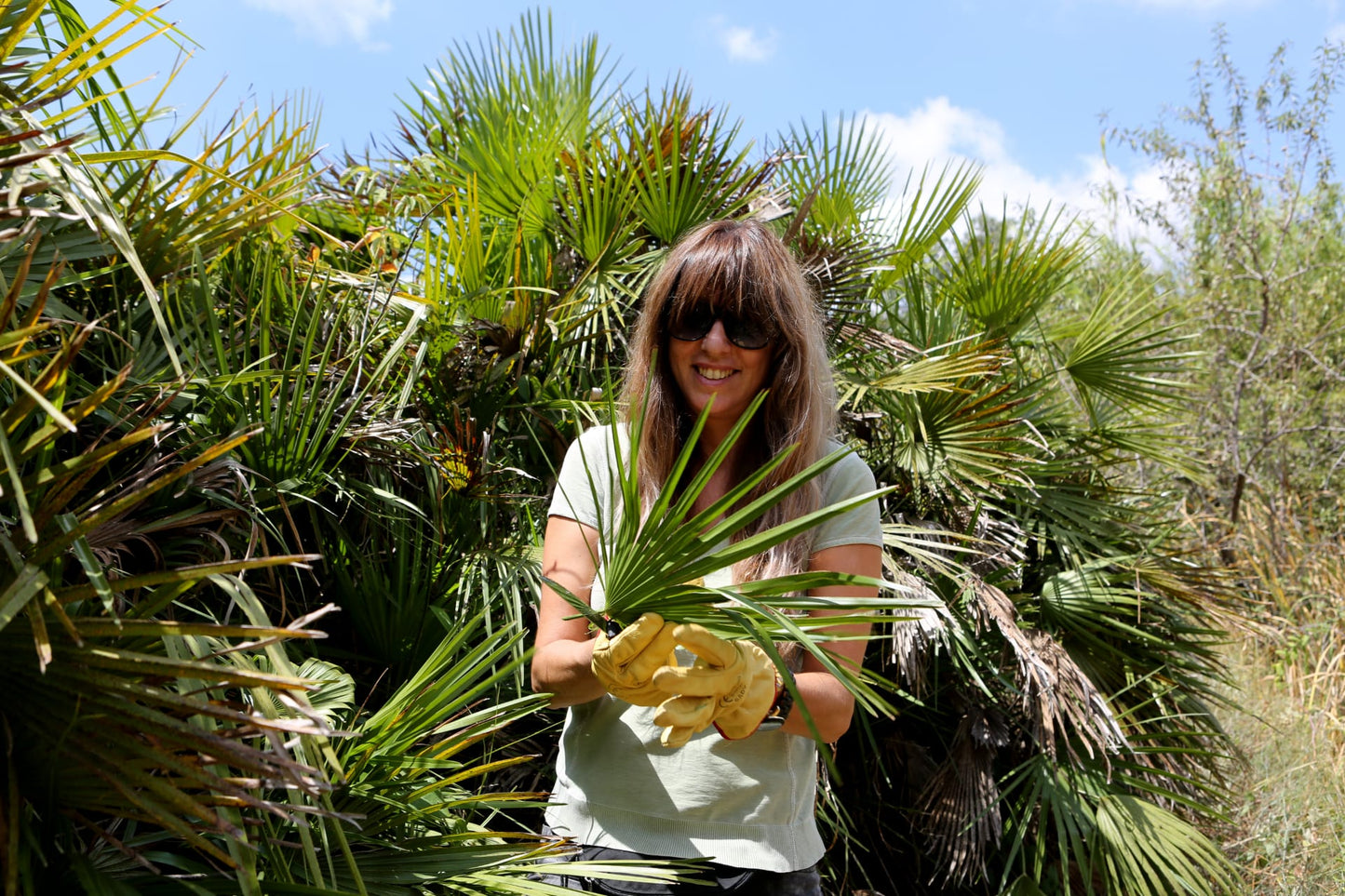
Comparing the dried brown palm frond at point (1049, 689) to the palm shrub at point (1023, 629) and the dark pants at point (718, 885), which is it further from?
the dark pants at point (718, 885)

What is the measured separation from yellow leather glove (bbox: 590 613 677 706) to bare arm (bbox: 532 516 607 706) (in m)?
0.07

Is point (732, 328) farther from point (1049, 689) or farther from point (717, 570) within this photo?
point (1049, 689)

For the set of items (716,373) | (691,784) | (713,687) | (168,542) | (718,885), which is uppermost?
(716,373)

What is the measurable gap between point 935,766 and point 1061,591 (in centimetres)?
73

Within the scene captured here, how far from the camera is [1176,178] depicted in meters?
9.55

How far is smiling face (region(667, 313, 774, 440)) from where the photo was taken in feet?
5.44

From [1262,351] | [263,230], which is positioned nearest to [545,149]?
[263,230]

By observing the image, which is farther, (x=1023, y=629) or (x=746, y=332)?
(x=1023, y=629)

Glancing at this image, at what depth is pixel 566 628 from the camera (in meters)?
1.49

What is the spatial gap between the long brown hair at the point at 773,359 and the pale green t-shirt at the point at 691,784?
12 centimetres

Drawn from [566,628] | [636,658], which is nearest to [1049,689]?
[566,628]

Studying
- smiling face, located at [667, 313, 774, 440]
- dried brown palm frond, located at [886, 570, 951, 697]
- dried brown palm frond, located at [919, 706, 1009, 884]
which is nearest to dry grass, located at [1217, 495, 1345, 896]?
dried brown palm frond, located at [919, 706, 1009, 884]

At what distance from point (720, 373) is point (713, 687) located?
56cm

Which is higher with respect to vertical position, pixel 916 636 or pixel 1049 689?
pixel 916 636
